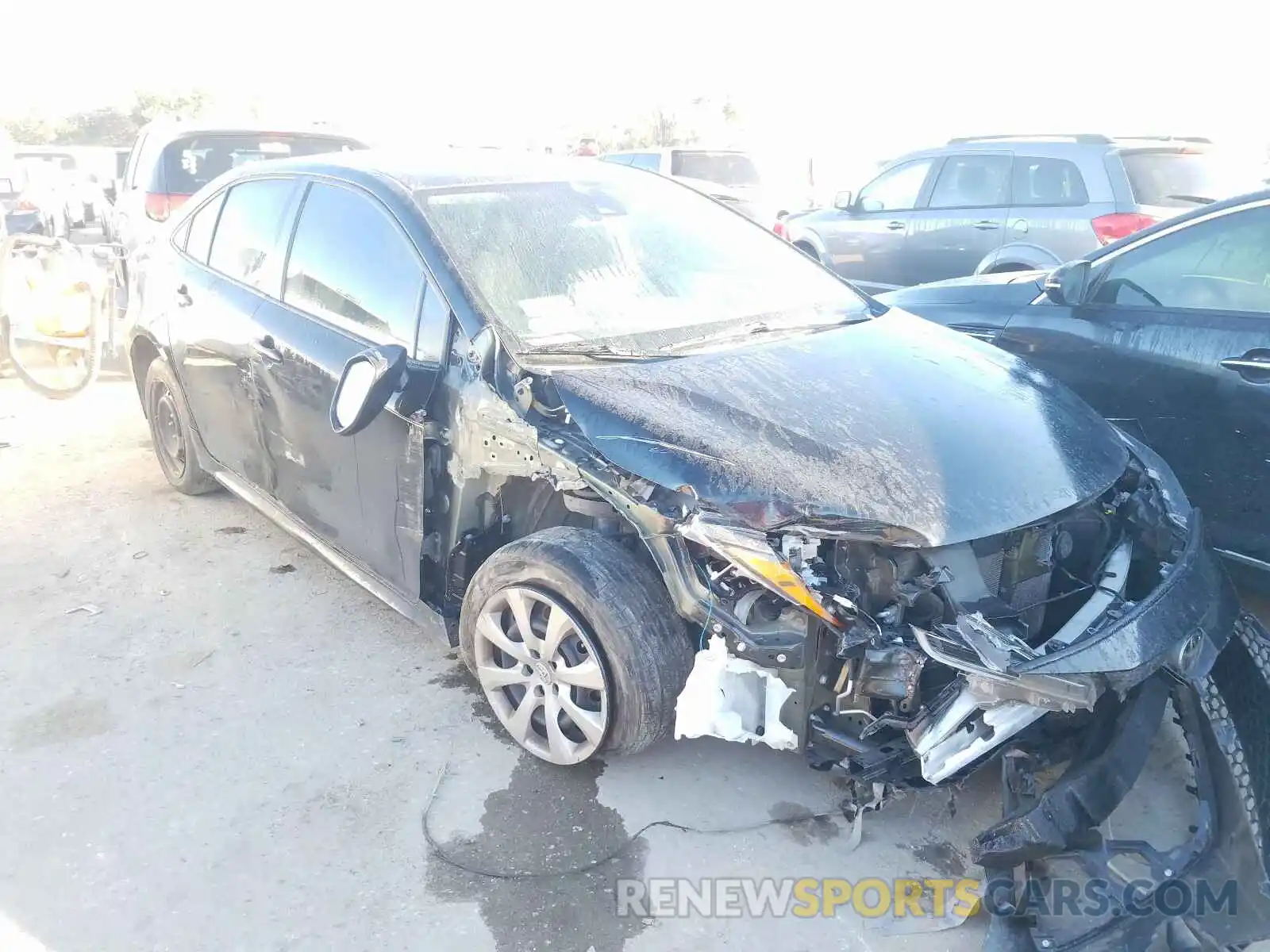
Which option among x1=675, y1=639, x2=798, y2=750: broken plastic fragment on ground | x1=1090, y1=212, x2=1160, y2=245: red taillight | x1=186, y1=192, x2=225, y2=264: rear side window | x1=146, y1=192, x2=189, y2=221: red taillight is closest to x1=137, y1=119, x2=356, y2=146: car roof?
x1=146, y1=192, x2=189, y2=221: red taillight

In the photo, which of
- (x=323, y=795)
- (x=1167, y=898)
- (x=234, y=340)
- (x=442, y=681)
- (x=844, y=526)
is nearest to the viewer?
(x=1167, y=898)

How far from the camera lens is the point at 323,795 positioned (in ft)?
9.91

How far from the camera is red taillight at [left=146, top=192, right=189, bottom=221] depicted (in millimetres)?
8148

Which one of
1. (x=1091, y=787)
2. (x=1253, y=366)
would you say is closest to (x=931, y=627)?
(x=1091, y=787)

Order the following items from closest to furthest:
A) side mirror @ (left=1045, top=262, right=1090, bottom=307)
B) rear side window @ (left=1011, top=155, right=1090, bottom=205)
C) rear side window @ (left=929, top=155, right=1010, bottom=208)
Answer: side mirror @ (left=1045, top=262, right=1090, bottom=307) → rear side window @ (left=1011, top=155, right=1090, bottom=205) → rear side window @ (left=929, top=155, right=1010, bottom=208)

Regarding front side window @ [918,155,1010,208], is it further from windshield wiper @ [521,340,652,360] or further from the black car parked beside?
windshield wiper @ [521,340,652,360]

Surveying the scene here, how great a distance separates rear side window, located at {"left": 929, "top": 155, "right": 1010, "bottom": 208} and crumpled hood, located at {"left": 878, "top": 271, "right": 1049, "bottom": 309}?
3.02 metres

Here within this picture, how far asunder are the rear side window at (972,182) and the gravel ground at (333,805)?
19.9 ft

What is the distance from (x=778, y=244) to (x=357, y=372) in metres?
1.92

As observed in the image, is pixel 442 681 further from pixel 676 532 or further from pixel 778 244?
pixel 778 244

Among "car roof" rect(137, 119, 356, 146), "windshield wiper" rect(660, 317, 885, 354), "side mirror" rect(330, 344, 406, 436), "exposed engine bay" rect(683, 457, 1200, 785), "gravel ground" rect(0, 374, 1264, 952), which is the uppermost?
"car roof" rect(137, 119, 356, 146)

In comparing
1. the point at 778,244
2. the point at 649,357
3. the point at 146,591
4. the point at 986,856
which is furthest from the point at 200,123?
the point at 986,856

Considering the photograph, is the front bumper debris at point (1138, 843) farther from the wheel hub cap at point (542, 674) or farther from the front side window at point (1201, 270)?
the front side window at point (1201, 270)

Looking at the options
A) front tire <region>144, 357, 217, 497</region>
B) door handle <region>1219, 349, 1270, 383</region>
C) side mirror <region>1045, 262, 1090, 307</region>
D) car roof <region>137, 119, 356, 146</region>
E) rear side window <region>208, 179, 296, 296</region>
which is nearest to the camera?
door handle <region>1219, 349, 1270, 383</region>
